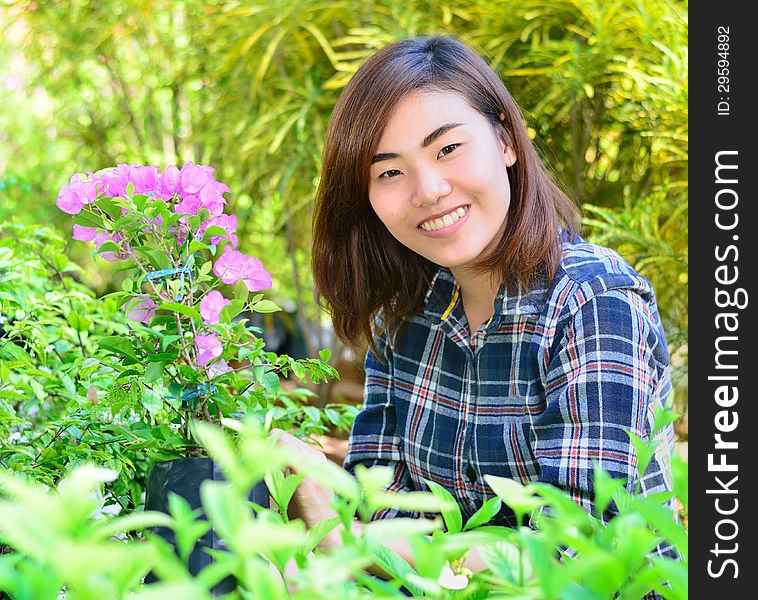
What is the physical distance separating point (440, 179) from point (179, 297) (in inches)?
21.2

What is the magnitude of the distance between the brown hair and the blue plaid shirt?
43 mm

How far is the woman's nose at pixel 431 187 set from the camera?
1.24m

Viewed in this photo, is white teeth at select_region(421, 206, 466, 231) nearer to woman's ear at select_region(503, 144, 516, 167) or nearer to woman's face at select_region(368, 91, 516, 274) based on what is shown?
woman's face at select_region(368, 91, 516, 274)

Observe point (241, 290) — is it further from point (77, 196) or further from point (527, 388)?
point (527, 388)

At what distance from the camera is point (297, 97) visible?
280 cm

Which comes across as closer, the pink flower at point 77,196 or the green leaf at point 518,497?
the green leaf at point 518,497

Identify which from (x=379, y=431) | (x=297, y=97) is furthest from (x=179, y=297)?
(x=297, y=97)

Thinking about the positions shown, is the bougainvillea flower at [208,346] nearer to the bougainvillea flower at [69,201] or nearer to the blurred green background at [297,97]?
the bougainvillea flower at [69,201]

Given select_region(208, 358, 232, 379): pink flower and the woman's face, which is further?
the woman's face

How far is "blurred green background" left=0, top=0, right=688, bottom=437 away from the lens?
2221 mm

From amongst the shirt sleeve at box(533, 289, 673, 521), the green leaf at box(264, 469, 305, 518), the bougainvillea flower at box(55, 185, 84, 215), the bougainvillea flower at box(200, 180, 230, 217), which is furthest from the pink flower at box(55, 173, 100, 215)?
the shirt sleeve at box(533, 289, 673, 521)
